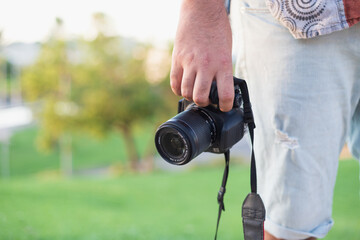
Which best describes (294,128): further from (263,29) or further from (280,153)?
(263,29)

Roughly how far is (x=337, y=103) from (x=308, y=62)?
135 millimetres

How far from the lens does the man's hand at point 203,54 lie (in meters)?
0.98

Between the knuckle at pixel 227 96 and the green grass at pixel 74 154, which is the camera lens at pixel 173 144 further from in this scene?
the green grass at pixel 74 154

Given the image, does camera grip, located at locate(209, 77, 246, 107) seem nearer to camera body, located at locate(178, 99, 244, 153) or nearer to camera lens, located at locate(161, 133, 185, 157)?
camera body, located at locate(178, 99, 244, 153)

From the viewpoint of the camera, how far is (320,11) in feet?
3.32

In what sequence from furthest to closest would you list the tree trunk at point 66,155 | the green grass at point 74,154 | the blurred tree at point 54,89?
the green grass at point 74,154, the tree trunk at point 66,155, the blurred tree at point 54,89

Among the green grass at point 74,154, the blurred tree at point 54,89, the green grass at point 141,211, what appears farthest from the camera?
the green grass at point 74,154

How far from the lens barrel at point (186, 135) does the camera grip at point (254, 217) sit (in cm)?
19

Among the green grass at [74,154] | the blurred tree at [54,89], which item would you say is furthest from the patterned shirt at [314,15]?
the green grass at [74,154]

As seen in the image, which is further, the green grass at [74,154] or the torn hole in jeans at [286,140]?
the green grass at [74,154]

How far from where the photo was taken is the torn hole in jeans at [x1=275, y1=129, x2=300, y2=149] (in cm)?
106

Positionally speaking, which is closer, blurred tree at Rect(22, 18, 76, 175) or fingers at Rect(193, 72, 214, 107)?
fingers at Rect(193, 72, 214, 107)

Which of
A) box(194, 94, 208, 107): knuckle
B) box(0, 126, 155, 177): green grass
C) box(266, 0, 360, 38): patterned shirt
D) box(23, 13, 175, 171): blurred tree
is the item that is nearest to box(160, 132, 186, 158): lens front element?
box(194, 94, 208, 107): knuckle

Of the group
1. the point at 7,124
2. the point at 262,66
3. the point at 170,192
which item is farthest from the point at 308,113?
the point at 7,124
